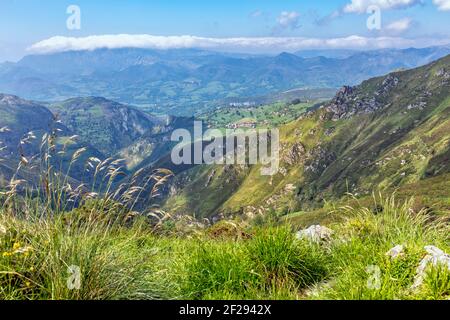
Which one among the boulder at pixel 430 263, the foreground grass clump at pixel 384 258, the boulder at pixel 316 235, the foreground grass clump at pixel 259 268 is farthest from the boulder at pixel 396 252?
the boulder at pixel 316 235

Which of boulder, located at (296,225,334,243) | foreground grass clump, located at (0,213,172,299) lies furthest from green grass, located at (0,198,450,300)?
boulder, located at (296,225,334,243)

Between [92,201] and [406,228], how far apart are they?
18.1 ft

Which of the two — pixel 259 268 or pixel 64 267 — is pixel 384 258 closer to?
pixel 259 268

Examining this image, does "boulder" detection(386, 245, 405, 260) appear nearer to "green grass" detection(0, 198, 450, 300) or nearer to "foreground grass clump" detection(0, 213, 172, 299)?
"green grass" detection(0, 198, 450, 300)

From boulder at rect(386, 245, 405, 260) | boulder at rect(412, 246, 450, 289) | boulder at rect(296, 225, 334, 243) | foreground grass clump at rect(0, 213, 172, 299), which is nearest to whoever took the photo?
foreground grass clump at rect(0, 213, 172, 299)

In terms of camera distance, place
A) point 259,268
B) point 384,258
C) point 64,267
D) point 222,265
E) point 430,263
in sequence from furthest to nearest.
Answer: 1. point 259,268
2. point 222,265
3. point 384,258
4. point 430,263
5. point 64,267

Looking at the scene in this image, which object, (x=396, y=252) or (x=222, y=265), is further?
(x=222, y=265)

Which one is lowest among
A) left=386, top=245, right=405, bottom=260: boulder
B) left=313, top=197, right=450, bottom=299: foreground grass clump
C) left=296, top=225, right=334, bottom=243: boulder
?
left=296, top=225, right=334, bottom=243: boulder

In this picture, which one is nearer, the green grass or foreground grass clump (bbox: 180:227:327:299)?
the green grass

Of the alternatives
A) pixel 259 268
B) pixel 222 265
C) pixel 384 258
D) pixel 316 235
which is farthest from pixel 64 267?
pixel 316 235

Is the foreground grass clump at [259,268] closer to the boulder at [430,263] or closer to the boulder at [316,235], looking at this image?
the boulder at [316,235]
